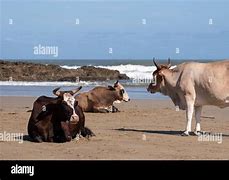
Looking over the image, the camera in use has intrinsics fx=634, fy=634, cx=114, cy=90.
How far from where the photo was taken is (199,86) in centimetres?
1623

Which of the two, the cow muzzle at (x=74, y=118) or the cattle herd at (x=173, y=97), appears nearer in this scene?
the cow muzzle at (x=74, y=118)

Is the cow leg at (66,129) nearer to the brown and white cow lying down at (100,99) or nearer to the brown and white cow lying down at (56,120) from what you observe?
the brown and white cow lying down at (56,120)

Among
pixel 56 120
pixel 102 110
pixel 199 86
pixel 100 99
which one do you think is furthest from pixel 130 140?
pixel 100 99

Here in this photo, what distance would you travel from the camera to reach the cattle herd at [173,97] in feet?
47.9

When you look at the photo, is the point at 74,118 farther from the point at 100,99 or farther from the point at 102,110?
the point at 100,99

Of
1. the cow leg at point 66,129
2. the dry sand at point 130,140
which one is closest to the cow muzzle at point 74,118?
the cow leg at point 66,129

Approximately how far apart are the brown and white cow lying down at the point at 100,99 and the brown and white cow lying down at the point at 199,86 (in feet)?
21.6

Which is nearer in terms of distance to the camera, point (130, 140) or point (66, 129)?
point (66, 129)

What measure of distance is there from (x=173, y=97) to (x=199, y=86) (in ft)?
3.32

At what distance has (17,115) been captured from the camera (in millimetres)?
21531

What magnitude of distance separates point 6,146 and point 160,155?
137 inches

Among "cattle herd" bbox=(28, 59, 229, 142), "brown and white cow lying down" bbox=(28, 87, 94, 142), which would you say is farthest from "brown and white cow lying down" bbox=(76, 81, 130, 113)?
"brown and white cow lying down" bbox=(28, 87, 94, 142)

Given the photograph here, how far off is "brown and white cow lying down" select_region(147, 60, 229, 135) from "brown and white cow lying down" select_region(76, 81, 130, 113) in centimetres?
657
